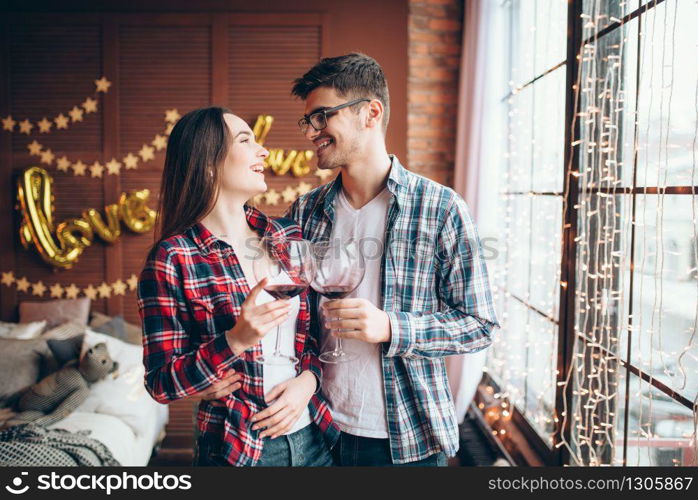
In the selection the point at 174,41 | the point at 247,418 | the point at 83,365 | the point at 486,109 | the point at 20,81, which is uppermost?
the point at 174,41

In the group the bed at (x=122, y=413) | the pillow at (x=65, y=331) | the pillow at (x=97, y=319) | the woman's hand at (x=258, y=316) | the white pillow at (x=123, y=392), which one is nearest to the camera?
the woman's hand at (x=258, y=316)

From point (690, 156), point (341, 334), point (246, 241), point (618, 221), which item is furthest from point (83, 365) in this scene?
point (690, 156)

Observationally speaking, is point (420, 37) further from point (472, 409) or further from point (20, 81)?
point (20, 81)

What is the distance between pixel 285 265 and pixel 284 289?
0.15 feet

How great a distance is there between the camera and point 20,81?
398cm

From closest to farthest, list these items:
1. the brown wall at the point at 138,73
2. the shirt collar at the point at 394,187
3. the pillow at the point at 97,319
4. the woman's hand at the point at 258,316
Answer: the woman's hand at the point at 258,316 < the shirt collar at the point at 394,187 < the pillow at the point at 97,319 < the brown wall at the point at 138,73

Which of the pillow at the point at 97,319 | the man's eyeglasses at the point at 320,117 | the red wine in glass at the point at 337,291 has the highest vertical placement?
the man's eyeglasses at the point at 320,117

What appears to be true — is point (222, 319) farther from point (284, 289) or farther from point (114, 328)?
point (114, 328)

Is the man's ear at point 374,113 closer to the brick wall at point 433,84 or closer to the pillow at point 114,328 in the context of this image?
the brick wall at point 433,84

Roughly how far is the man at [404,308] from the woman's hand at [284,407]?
110 mm

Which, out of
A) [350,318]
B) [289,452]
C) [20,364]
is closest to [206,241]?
[350,318]

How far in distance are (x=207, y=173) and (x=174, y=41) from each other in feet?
10.1

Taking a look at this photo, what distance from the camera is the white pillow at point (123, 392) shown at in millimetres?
3084

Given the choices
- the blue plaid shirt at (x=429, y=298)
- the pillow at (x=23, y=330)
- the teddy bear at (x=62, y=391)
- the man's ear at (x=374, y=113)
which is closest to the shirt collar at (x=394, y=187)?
the blue plaid shirt at (x=429, y=298)
